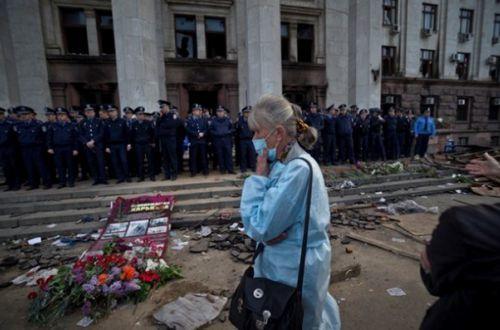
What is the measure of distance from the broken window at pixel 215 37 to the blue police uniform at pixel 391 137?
392 inches

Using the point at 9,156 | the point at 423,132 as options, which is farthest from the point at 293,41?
the point at 9,156

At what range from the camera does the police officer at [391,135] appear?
36.9ft

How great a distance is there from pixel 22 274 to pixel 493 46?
31085 millimetres

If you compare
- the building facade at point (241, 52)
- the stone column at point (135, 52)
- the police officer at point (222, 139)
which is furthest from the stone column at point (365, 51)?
the stone column at point (135, 52)

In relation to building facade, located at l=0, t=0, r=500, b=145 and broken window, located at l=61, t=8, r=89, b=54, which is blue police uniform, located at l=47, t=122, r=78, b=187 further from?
broken window, located at l=61, t=8, r=89, b=54

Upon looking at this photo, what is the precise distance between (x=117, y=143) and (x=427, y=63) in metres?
22.6

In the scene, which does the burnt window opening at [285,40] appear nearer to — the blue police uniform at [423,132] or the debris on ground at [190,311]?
the blue police uniform at [423,132]

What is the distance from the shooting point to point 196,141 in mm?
8273

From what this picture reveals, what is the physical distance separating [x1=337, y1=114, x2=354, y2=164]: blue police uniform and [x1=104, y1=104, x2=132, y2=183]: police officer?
726 cm

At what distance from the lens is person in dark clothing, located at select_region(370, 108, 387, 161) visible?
1066 centimetres

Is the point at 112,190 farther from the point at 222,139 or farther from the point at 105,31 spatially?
the point at 105,31

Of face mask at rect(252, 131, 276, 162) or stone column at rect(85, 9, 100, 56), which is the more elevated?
stone column at rect(85, 9, 100, 56)

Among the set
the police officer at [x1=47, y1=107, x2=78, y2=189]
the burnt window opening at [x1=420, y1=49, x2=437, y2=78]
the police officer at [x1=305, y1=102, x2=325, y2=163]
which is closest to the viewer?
the police officer at [x1=47, y1=107, x2=78, y2=189]

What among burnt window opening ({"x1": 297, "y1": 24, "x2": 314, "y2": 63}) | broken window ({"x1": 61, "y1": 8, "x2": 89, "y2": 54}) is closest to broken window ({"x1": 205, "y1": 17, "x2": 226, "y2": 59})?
burnt window opening ({"x1": 297, "y1": 24, "x2": 314, "y2": 63})
